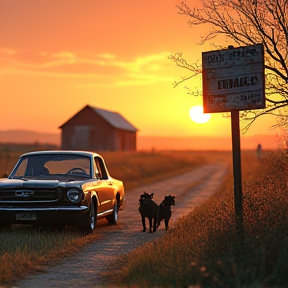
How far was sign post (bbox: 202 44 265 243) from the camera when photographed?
30.3 feet

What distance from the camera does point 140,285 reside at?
7.04 meters

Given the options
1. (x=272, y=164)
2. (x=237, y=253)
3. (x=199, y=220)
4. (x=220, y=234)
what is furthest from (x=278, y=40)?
(x=237, y=253)

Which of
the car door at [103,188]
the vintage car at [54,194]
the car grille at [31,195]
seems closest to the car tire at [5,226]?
the vintage car at [54,194]

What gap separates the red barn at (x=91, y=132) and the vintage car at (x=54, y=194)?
150 ft

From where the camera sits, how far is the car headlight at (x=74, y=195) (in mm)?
11547

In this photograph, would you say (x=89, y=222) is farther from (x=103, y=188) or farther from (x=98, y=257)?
(x=98, y=257)

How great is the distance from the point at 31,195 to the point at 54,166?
5.01ft

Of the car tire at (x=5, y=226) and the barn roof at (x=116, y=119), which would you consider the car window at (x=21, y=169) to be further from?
the barn roof at (x=116, y=119)

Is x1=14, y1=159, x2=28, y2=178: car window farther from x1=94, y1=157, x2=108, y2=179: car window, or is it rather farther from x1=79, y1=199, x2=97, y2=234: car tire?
x1=79, y1=199, x2=97, y2=234: car tire

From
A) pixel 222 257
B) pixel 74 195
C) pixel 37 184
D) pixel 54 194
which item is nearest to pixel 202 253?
pixel 222 257

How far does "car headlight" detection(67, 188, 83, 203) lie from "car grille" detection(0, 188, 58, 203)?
26cm

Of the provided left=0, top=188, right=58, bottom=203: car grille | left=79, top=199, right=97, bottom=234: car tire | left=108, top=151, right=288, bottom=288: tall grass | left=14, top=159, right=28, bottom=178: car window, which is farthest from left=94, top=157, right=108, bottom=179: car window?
left=108, top=151, right=288, bottom=288: tall grass

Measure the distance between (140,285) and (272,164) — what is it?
7.70 metres

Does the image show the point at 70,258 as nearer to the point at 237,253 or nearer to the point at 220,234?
the point at 220,234
